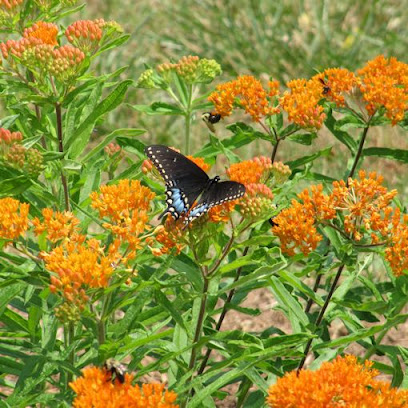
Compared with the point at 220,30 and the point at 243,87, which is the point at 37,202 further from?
the point at 220,30

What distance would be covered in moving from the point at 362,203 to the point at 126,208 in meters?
0.90

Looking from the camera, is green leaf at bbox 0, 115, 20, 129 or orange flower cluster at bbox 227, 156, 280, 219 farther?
green leaf at bbox 0, 115, 20, 129

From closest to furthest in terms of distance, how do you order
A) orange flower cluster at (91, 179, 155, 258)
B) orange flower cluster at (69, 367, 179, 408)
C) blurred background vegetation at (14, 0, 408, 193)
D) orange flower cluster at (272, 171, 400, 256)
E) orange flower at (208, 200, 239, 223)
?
orange flower cluster at (69, 367, 179, 408)
orange flower cluster at (91, 179, 155, 258)
orange flower at (208, 200, 239, 223)
orange flower cluster at (272, 171, 400, 256)
blurred background vegetation at (14, 0, 408, 193)

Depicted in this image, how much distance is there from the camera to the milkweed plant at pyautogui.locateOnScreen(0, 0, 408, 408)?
2.44 m

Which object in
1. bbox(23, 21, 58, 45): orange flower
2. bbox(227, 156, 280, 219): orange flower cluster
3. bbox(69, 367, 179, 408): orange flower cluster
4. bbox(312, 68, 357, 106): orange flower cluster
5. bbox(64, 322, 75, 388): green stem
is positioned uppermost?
bbox(312, 68, 357, 106): orange flower cluster

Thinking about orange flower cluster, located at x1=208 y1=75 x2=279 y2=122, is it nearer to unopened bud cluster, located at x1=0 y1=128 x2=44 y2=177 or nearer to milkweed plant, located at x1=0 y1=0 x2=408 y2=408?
milkweed plant, located at x1=0 y1=0 x2=408 y2=408

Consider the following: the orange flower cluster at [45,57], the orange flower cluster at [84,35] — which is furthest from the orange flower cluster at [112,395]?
the orange flower cluster at [84,35]

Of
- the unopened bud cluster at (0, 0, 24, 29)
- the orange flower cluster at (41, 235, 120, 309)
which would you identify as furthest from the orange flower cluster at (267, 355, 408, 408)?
the unopened bud cluster at (0, 0, 24, 29)

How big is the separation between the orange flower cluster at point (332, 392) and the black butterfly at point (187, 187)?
0.72 meters

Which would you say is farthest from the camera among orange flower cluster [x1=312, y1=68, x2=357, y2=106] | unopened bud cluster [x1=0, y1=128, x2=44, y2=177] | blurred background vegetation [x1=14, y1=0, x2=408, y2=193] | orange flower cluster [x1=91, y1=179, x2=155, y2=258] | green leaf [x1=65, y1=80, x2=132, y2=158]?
blurred background vegetation [x1=14, y1=0, x2=408, y2=193]

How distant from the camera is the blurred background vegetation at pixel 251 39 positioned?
7461 mm

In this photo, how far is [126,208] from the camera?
2711mm

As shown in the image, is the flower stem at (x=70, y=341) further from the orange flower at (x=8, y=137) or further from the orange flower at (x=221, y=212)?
the orange flower at (x=8, y=137)

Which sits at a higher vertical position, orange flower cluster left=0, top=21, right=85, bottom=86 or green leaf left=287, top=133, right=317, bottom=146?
orange flower cluster left=0, top=21, right=85, bottom=86
